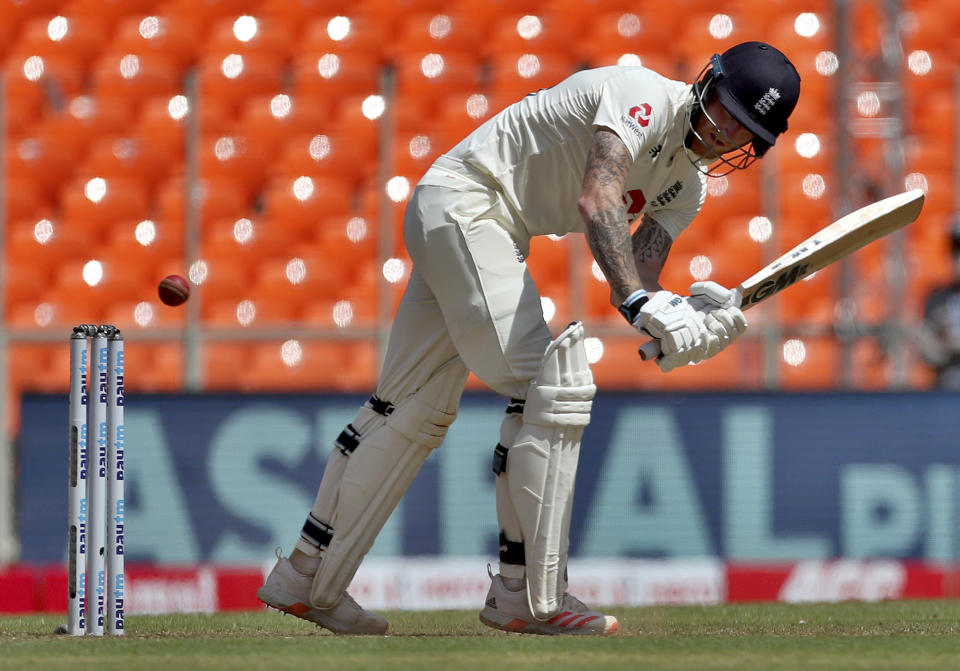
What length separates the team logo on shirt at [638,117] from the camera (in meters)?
3.82

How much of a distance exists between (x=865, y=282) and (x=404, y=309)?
17.2 ft

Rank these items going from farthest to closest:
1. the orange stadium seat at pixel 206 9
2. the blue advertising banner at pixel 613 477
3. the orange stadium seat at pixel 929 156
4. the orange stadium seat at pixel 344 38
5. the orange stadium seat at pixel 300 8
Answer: the orange stadium seat at pixel 206 9, the orange stadium seat at pixel 300 8, the orange stadium seat at pixel 344 38, the orange stadium seat at pixel 929 156, the blue advertising banner at pixel 613 477

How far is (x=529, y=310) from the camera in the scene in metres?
3.93

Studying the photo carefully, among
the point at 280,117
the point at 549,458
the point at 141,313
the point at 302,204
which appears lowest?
the point at 549,458

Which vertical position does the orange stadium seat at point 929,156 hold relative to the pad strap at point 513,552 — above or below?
above

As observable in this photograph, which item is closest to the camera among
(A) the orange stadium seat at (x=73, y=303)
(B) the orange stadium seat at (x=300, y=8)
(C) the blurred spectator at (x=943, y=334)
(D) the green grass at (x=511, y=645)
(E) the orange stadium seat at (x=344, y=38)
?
(D) the green grass at (x=511, y=645)

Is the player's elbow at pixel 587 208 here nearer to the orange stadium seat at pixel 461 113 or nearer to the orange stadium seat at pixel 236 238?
the orange stadium seat at pixel 461 113

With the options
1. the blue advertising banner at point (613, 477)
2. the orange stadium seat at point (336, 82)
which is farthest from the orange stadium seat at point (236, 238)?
the blue advertising banner at point (613, 477)

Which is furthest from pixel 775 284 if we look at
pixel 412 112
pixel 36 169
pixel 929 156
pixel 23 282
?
pixel 929 156

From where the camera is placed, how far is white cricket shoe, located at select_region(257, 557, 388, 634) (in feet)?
13.6

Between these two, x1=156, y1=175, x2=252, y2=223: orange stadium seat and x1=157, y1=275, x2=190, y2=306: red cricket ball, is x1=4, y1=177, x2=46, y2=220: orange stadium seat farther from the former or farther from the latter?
x1=157, y1=275, x2=190, y2=306: red cricket ball

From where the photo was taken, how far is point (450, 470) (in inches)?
272

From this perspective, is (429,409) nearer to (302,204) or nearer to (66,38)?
(302,204)

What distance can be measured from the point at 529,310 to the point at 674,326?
0.42 meters
